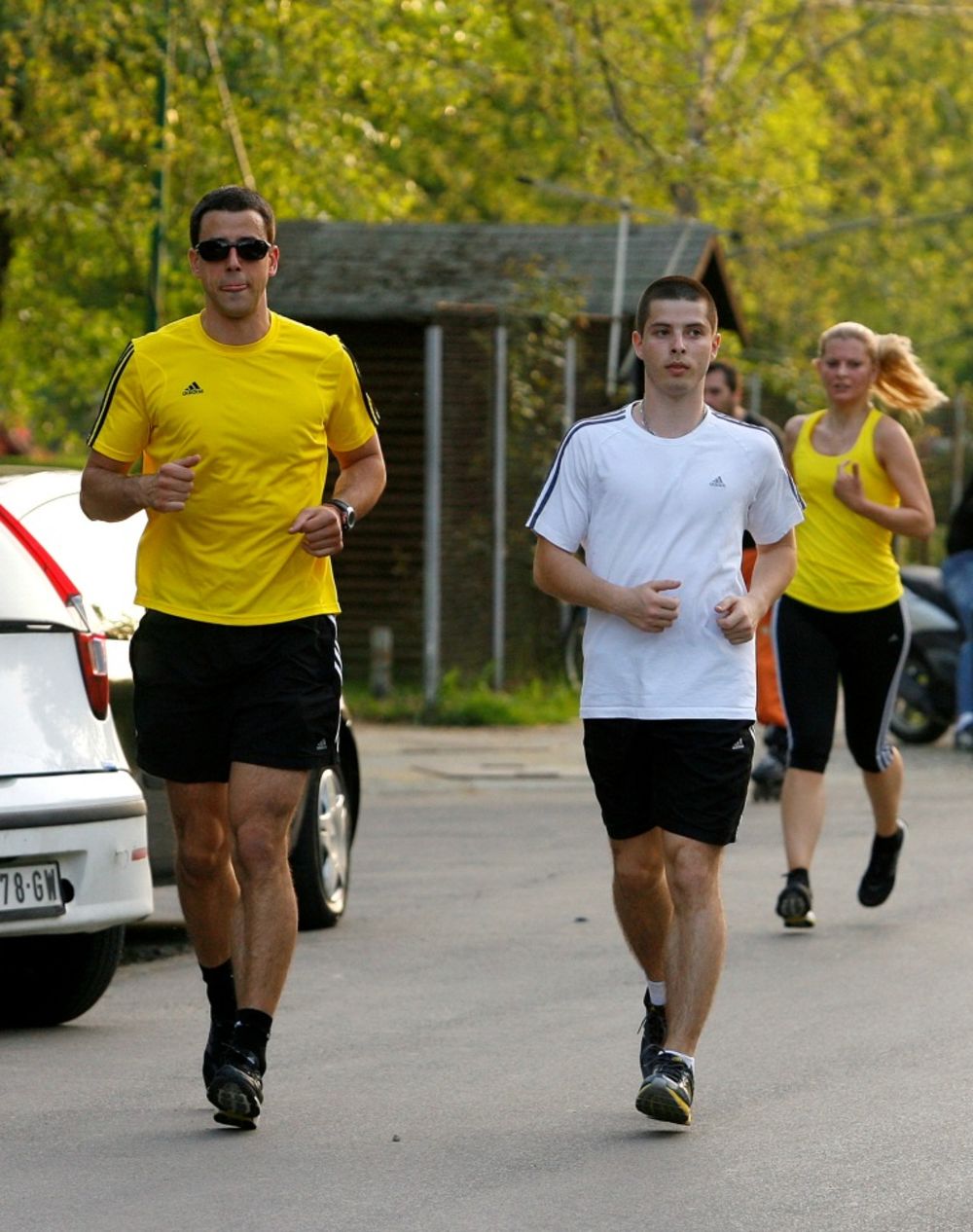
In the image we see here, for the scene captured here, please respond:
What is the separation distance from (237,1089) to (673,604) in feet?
4.73

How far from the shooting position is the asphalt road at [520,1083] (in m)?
5.55

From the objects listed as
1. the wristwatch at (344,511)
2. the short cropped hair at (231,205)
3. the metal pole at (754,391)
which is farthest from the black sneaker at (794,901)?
the metal pole at (754,391)

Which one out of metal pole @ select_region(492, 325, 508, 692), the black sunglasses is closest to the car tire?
the black sunglasses

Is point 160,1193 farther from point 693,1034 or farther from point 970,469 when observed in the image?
point 970,469

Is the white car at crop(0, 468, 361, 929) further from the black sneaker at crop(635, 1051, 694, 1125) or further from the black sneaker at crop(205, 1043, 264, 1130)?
the black sneaker at crop(635, 1051, 694, 1125)

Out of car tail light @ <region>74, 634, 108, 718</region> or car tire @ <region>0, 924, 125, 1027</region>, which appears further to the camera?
car tire @ <region>0, 924, 125, 1027</region>

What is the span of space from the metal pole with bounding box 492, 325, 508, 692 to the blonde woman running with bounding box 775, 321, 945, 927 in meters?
A: 9.37

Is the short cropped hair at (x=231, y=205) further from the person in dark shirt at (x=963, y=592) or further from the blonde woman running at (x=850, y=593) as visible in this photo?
the person in dark shirt at (x=963, y=592)

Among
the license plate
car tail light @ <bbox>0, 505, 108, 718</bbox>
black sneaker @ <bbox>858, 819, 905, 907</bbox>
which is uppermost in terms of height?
car tail light @ <bbox>0, 505, 108, 718</bbox>

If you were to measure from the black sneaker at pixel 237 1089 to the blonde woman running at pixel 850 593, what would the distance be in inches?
141

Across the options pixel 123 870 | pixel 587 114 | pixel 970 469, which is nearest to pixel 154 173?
pixel 587 114

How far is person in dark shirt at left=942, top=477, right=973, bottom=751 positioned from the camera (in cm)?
1644

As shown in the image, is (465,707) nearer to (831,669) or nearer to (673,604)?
(831,669)

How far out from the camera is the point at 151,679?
21.0 ft
